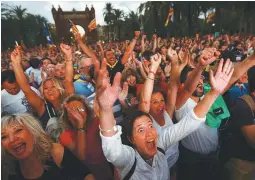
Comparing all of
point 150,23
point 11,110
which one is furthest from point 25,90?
point 150,23

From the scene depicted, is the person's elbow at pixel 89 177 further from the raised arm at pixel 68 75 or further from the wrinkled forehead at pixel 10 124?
the raised arm at pixel 68 75

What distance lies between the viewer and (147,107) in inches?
85.4

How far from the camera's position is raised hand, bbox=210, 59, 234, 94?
1.76 m

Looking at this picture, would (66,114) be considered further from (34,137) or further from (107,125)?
(107,125)

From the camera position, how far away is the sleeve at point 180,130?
5.79ft

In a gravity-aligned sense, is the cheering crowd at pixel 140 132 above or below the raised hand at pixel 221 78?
below

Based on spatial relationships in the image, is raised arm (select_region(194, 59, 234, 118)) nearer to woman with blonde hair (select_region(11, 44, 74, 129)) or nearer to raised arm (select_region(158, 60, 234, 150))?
raised arm (select_region(158, 60, 234, 150))

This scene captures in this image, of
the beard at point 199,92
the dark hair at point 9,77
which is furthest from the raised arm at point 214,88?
the dark hair at point 9,77

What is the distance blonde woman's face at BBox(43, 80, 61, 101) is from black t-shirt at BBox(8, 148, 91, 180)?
41.5 inches

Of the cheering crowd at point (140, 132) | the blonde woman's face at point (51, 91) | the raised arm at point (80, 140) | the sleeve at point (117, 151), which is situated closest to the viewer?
the sleeve at point (117, 151)

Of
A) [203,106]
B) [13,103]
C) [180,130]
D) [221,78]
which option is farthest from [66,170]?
[13,103]

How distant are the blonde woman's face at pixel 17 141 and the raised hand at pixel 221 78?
1.44m

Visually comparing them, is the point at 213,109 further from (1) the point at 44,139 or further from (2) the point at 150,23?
(2) the point at 150,23

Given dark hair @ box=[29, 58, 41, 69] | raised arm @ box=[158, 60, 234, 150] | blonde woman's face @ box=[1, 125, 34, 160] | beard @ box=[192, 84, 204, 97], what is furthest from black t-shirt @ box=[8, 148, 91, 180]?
dark hair @ box=[29, 58, 41, 69]
